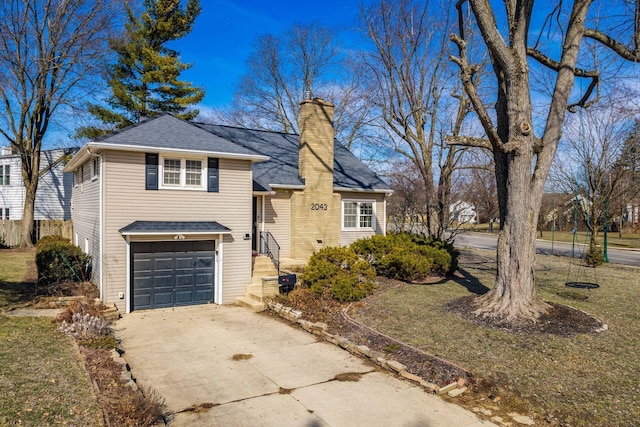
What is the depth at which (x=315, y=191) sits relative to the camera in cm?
1844

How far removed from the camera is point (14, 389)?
6.26 metres

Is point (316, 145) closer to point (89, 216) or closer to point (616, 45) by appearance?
point (89, 216)

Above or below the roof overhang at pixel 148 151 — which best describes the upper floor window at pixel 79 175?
below

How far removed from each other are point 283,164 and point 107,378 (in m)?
13.2

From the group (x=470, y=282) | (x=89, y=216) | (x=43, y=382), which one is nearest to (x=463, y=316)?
(x=470, y=282)

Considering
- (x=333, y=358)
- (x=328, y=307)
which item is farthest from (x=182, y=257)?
(x=333, y=358)

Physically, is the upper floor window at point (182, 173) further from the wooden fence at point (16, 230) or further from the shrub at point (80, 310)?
the wooden fence at point (16, 230)

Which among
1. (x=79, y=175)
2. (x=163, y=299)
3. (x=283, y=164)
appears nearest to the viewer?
(x=163, y=299)

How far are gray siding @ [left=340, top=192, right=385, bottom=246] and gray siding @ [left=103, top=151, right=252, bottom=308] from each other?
235 inches

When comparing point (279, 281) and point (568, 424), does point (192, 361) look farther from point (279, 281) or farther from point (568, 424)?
point (568, 424)

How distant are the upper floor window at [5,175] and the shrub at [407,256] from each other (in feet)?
99.7

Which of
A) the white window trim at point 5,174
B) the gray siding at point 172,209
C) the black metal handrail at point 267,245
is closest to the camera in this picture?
the gray siding at point 172,209

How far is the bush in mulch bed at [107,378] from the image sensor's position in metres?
5.93

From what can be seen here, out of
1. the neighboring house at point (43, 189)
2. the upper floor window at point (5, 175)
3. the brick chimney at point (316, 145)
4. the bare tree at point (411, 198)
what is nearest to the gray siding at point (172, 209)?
the brick chimney at point (316, 145)
